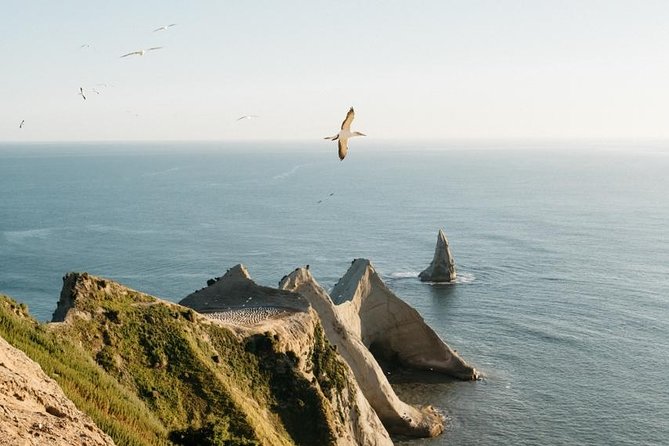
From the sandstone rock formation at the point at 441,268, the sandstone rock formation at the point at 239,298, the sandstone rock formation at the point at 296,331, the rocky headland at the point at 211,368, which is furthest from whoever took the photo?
the sandstone rock formation at the point at 441,268

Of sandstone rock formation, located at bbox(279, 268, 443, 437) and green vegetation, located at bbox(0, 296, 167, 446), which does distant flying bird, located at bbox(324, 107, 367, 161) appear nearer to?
green vegetation, located at bbox(0, 296, 167, 446)

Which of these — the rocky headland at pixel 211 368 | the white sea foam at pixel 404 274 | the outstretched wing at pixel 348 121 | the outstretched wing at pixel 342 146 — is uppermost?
the outstretched wing at pixel 348 121

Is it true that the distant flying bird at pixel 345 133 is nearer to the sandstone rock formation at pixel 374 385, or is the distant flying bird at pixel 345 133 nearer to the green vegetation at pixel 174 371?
the green vegetation at pixel 174 371

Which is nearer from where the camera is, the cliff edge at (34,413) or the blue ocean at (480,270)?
the cliff edge at (34,413)

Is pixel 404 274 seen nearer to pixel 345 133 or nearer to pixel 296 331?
pixel 296 331

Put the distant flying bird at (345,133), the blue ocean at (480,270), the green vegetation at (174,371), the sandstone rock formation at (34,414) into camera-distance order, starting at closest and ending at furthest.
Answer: the sandstone rock formation at (34,414) < the distant flying bird at (345,133) < the green vegetation at (174,371) < the blue ocean at (480,270)

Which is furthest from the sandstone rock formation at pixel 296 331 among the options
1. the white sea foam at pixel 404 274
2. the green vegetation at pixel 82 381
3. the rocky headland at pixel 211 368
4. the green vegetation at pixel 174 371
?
the white sea foam at pixel 404 274

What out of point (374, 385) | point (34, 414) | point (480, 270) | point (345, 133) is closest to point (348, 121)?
point (345, 133)
